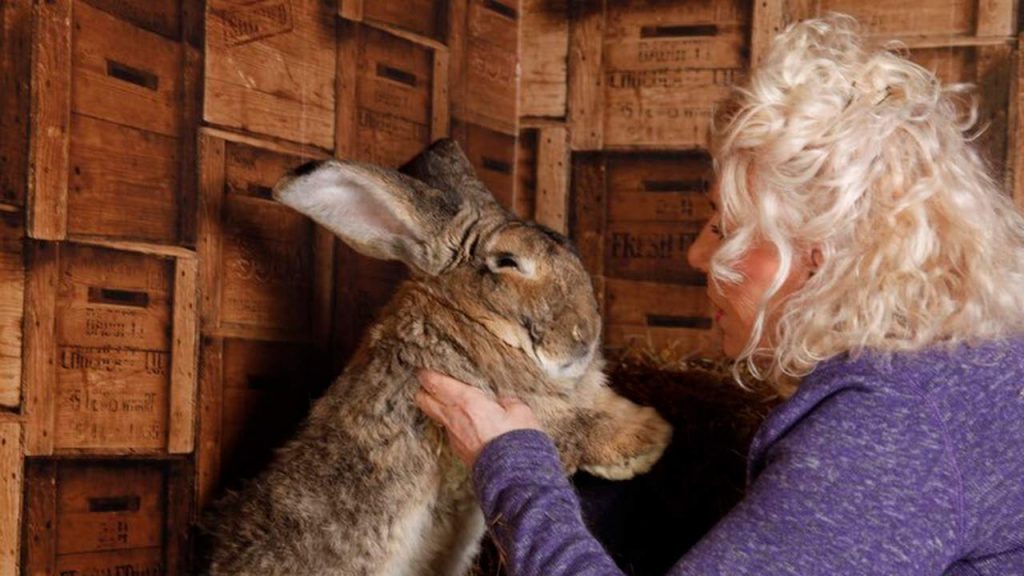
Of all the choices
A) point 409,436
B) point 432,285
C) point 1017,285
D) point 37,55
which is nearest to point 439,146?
point 432,285

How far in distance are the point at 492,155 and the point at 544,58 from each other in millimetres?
454

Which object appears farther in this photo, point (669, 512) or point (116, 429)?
point (669, 512)

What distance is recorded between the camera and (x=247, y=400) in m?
3.29

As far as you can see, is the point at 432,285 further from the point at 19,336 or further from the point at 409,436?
the point at 19,336

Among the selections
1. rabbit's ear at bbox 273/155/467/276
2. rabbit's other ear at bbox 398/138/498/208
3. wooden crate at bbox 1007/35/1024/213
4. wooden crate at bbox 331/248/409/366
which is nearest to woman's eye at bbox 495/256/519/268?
rabbit's ear at bbox 273/155/467/276

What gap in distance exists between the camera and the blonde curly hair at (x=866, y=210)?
82.4 inches

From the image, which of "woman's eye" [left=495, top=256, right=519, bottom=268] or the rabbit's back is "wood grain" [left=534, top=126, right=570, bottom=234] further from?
the rabbit's back

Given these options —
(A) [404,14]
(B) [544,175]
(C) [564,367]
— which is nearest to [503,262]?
(C) [564,367]

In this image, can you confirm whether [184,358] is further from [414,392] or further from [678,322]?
[678,322]

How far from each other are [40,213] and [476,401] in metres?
1.08

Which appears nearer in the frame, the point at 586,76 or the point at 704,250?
the point at 704,250

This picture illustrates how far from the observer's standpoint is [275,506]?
2758 millimetres

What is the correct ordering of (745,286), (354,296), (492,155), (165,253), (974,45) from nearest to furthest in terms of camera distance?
(745,286) → (165,253) → (354,296) → (974,45) → (492,155)

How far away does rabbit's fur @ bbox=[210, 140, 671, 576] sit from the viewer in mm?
2734
